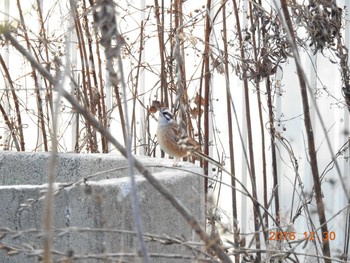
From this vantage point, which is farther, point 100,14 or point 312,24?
point 312,24

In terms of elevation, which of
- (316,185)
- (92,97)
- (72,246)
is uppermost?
(92,97)

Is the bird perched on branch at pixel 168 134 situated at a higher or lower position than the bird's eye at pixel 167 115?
lower

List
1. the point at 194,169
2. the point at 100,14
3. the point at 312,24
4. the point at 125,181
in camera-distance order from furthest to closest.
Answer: the point at 312,24, the point at 194,169, the point at 125,181, the point at 100,14

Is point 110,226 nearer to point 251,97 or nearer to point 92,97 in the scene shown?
point 92,97

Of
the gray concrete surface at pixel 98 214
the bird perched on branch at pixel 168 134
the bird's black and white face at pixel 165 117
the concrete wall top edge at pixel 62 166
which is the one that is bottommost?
the gray concrete surface at pixel 98 214

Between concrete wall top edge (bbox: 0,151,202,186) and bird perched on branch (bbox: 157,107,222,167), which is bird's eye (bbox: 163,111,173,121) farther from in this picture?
concrete wall top edge (bbox: 0,151,202,186)

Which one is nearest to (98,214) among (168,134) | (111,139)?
(111,139)

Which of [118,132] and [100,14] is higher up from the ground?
[118,132]

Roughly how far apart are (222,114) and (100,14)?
3.43 meters

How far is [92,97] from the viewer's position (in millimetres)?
3541

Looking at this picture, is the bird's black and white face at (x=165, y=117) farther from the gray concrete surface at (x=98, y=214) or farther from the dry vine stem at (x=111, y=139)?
the dry vine stem at (x=111, y=139)

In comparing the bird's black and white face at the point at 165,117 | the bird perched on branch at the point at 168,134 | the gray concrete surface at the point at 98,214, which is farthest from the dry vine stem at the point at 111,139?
the bird's black and white face at the point at 165,117

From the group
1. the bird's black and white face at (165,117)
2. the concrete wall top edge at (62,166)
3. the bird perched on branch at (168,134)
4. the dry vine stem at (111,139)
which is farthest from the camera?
the bird's black and white face at (165,117)

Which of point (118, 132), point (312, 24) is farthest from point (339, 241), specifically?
point (312, 24)
